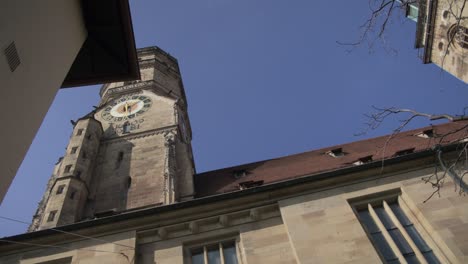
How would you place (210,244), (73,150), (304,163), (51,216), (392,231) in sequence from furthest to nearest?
1. (73,150)
2. (304,163)
3. (51,216)
4. (210,244)
5. (392,231)

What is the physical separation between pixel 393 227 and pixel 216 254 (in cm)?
363

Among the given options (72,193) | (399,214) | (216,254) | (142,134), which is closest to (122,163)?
(142,134)

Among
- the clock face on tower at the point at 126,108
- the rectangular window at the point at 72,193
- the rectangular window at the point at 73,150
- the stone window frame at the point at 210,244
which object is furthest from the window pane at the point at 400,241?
the clock face on tower at the point at 126,108

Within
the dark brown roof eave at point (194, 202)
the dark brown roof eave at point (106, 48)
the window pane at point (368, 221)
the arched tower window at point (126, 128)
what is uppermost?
the arched tower window at point (126, 128)

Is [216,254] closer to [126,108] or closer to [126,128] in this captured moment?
[126,128]

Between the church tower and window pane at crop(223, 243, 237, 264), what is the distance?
21.6ft

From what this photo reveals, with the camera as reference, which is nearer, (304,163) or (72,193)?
(72,193)

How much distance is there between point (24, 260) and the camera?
28.0 ft

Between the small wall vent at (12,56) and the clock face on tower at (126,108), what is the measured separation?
1964 cm

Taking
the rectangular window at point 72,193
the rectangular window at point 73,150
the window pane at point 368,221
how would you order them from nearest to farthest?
the window pane at point 368,221 < the rectangular window at point 72,193 < the rectangular window at point 73,150

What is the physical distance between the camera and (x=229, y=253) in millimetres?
8328

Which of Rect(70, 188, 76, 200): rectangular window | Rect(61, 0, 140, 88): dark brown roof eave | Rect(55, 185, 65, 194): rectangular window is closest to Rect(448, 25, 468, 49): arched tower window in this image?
Rect(61, 0, 140, 88): dark brown roof eave

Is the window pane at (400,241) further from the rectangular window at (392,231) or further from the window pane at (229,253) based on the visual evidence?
the window pane at (229,253)

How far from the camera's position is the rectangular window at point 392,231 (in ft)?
24.4
